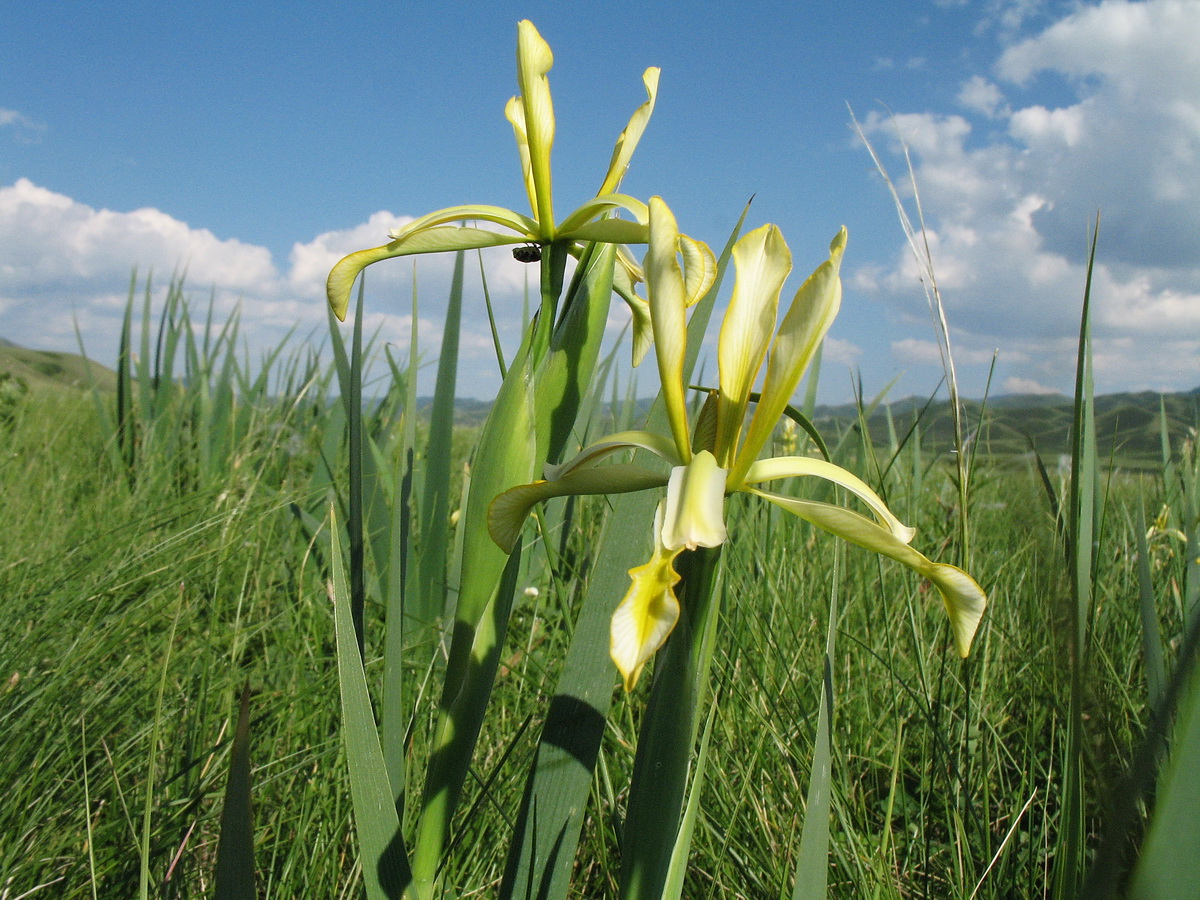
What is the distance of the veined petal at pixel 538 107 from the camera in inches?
32.6

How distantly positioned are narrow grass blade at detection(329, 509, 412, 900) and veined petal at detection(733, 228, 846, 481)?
399 millimetres

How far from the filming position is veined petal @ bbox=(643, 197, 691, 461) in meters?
0.58

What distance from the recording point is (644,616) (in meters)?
0.53

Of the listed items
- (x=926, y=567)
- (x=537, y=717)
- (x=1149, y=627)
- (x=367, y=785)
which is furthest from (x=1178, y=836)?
(x=537, y=717)

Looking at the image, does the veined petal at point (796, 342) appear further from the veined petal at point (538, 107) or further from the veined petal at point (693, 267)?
the veined petal at point (538, 107)

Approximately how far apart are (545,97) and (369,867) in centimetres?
82

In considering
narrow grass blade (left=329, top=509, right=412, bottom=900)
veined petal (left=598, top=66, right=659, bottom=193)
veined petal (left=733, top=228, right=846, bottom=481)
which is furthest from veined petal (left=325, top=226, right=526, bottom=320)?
veined petal (left=733, top=228, right=846, bottom=481)

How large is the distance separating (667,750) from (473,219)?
599 millimetres

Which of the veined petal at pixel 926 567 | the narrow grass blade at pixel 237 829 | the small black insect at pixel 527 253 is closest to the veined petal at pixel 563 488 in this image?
the veined petal at pixel 926 567

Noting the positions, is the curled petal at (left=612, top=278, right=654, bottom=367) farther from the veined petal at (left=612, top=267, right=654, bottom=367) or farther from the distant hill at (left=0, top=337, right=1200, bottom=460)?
the distant hill at (left=0, top=337, right=1200, bottom=460)

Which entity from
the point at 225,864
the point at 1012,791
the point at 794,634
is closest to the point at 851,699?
the point at 794,634

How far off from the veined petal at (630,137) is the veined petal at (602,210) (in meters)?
0.04

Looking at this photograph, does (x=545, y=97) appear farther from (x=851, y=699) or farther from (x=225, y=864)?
(x=851, y=699)

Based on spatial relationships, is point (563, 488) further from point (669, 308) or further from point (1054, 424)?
point (1054, 424)
